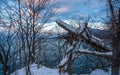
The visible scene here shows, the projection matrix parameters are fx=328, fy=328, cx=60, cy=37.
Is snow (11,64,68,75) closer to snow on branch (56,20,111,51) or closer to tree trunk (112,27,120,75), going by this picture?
snow on branch (56,20,111,51)

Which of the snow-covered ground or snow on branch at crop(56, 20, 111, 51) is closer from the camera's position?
snow on branch at crop(56, 20, 111, 51)

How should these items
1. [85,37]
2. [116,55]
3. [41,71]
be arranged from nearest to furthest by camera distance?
1. [116,55]
2. [85,37]
3. [41,71]

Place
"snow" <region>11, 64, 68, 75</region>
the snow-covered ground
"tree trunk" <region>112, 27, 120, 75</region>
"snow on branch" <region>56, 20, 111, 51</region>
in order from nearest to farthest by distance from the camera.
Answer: "tree trunk" <region>112, 27, 120, 75</region>, "snow on branch" <region>56, 20, 111, 51</region>, the snow-covered ground, "snow" <region>11, 64, 68, 75</region>

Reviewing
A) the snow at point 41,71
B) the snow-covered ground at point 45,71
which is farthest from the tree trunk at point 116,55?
the snow at point 41,71

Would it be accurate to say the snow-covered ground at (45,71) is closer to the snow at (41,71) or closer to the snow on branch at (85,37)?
the snow at (41,71)

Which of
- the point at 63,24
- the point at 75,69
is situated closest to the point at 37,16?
the point at 75,69

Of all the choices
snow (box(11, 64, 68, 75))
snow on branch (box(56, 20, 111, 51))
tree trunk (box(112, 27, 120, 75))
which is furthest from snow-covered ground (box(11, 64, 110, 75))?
tree trunk (box(112, 27, 120, 75))

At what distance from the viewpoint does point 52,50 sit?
54.6 m

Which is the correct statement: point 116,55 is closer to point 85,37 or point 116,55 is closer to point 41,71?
point 85,37

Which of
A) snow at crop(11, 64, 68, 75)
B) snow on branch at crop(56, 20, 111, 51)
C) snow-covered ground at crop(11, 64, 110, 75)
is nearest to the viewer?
snow on branch at crop(56, 20, 111, 51)

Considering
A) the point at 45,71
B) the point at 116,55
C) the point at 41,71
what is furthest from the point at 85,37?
the point at 41,71

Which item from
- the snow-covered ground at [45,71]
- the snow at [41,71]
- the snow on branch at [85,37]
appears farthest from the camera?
the snow at [41,71]

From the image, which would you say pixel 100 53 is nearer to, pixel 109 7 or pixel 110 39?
pixel 110 39

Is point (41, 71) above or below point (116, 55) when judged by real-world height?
below
